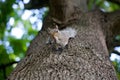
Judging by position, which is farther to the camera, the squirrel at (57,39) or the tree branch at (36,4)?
the tree branch at (36,4)

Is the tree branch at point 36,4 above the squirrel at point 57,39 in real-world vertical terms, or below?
above

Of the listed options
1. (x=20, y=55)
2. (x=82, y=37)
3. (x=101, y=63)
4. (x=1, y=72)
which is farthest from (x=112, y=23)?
(x=20, y=55)

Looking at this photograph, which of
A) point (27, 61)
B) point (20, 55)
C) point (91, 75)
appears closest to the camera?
point (91, 75)

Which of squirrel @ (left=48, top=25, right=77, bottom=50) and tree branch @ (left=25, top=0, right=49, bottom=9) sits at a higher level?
tree branch @ (left=25, top=0, right=49, bottom=9)

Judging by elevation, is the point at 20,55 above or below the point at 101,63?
above

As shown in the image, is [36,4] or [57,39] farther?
[36,4]

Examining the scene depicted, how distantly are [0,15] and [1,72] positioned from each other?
1.12 metres

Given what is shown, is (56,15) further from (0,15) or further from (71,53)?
(0,15)

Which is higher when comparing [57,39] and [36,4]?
[36,4]

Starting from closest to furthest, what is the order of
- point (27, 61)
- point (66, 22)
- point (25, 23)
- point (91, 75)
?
point (91, 75), point (27, 61), point (66, 22), point (25, 23)

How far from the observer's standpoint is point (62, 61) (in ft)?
6.97

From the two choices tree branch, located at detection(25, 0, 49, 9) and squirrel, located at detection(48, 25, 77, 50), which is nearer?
squirrel, located at detection(48, 25, 77, 50)

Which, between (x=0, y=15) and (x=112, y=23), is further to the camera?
(x=0, y=15)

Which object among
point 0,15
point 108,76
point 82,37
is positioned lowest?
point 108,76
